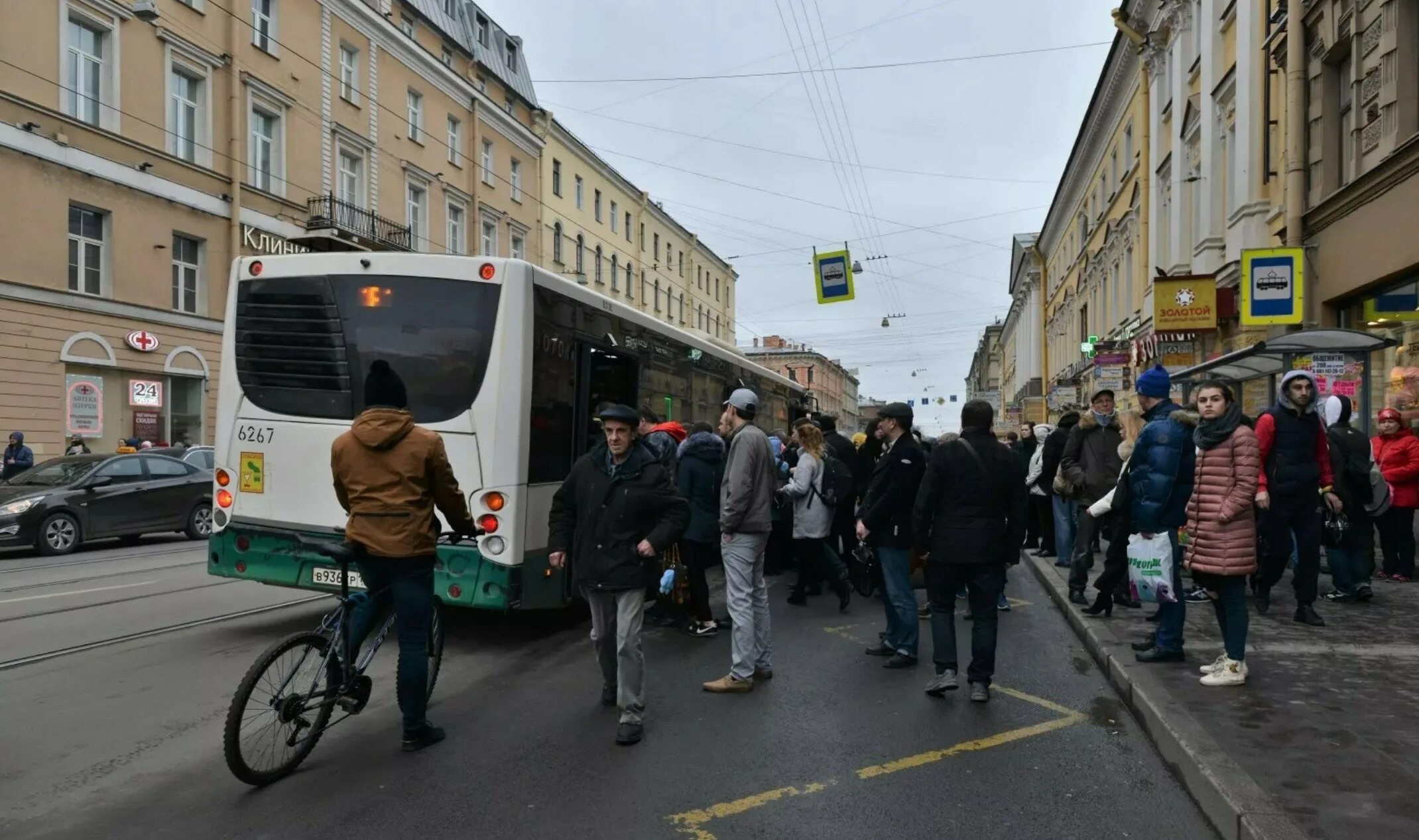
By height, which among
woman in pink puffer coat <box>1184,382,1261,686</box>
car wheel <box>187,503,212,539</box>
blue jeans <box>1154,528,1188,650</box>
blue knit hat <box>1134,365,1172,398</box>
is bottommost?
car wheel <box>187,503,212,539</box>

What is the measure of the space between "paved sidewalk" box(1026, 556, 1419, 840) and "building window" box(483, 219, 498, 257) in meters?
32.2

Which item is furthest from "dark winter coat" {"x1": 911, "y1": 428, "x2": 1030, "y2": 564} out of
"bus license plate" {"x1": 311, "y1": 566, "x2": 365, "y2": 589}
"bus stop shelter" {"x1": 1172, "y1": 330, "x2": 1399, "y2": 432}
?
"bus stop shelter" {"x1": 1172, "y1": 330, "x2": 1399, "y2": 432}

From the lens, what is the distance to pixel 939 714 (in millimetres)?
5629

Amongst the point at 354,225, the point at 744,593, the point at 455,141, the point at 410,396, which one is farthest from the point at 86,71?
the point at 744,593

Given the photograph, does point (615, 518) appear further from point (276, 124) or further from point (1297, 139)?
point (276, 124)

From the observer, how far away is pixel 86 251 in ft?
69.3

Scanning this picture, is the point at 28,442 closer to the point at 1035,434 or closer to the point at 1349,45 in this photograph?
the point at 1035,434

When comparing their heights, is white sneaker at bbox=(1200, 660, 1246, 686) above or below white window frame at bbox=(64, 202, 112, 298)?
below

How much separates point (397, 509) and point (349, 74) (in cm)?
2909

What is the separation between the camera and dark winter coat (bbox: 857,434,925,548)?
650 centimetres

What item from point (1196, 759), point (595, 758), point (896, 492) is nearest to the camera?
point (1196, 759)

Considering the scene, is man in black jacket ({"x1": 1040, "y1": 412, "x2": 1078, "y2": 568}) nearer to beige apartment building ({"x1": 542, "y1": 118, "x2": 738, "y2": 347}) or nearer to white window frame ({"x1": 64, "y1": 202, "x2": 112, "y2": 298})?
white window frame ({"x1": 64, "y1": 202, "x2": 112, "y2": 298})

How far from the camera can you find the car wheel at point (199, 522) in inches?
615

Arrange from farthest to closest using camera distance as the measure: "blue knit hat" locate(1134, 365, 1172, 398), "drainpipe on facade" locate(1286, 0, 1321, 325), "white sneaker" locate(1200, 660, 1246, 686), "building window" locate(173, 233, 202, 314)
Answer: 1. "building window" locate(173, 233, 202, 314)
2. "drainpipe on facade" locate(1286, 0, 1321, 325)
3. "blue knit hat" locate(1134, 365, 1172, 398)
4. "white sneaker" locate(1200, 660, 1246, 686)
